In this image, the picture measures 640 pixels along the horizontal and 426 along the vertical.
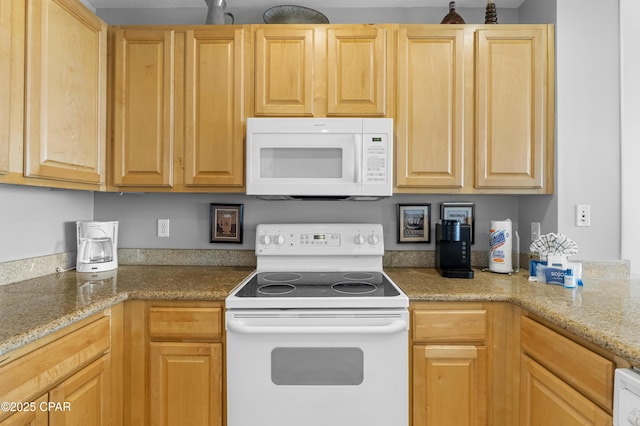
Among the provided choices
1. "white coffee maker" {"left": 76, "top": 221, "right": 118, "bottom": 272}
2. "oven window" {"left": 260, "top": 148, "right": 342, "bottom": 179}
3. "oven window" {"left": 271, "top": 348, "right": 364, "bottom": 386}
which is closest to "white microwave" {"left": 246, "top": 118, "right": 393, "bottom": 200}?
"oven window" {"left": 260, "top": 148, "right": 342, "bottom": 179}

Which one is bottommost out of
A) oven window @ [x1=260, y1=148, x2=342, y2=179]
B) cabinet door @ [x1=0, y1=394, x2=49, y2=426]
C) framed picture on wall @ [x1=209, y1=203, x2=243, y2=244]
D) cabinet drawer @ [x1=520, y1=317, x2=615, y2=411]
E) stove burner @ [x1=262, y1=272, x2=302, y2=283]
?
cabinet door @ [x1=0, y1=394, x2=49, y2=426]

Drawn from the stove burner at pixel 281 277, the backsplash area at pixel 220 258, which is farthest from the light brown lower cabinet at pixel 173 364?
the backsplash area at pixel 220 258

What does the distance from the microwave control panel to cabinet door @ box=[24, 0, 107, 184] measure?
1.40 meters

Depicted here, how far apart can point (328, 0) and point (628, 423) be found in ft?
7.69

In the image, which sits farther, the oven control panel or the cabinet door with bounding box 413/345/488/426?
the oven control panel

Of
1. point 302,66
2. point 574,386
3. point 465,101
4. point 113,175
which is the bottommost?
point 574,386

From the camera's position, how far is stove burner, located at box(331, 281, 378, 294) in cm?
160

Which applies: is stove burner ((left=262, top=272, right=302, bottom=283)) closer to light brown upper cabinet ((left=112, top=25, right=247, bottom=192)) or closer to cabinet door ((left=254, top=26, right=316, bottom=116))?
light brown upper cabinet ((left=112, top=25, right=247, bottom=192))

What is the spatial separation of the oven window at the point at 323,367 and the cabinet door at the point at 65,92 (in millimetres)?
1276

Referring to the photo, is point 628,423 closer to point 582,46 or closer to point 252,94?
point 582,46

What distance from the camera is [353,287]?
1.68 metres

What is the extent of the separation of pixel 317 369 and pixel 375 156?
1032mm

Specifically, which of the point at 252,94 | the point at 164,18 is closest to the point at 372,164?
the point at 252,94

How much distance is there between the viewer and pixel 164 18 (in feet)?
7.29
